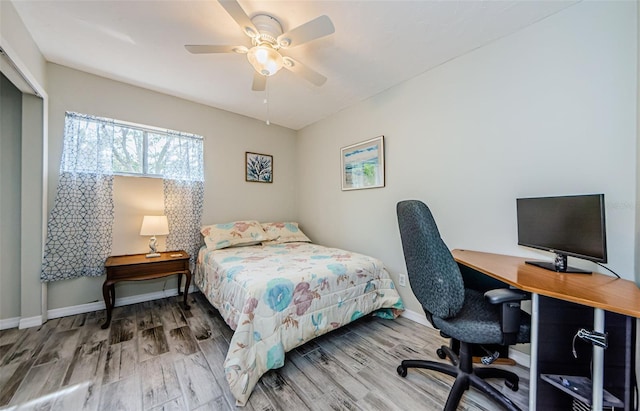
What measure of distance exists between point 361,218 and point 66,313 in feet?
10.7

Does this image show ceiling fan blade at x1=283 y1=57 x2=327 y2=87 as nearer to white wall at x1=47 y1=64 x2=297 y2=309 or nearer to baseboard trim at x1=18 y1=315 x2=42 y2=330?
→ white wall at x1=47 y1=64 x2=297 y2=309

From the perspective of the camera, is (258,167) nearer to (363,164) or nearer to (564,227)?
(363,164)

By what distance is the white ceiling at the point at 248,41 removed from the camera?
157 centimetres

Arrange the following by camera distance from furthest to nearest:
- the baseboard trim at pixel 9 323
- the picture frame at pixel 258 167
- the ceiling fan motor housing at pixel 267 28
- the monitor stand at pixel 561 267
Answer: the picture frame at pixel 258 167
the baseboard trim at pixel 9 323
the ceiling fan motor housing at pixel 267 28
the monitor stand at pixel 561 267

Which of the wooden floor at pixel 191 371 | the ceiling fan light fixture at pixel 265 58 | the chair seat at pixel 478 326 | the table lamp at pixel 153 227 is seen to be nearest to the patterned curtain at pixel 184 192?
the table lamp at pixel 153 227

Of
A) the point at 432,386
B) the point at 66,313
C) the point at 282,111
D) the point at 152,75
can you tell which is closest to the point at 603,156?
the point at 432,386

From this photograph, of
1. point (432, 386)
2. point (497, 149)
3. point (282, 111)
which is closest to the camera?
point (432, 386)

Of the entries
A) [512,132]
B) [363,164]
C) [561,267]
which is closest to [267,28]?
[363,164]

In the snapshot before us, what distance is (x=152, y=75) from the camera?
7.98 feet

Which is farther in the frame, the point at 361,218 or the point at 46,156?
the point at 361,218

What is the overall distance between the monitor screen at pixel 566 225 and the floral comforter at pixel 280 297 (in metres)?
1.25

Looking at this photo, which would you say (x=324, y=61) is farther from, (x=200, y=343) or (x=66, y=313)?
(x=66, y=313)

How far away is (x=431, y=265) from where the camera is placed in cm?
125

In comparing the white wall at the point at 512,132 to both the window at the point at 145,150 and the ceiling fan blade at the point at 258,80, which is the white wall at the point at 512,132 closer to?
the ceiling fan blade at the point at 258,80
